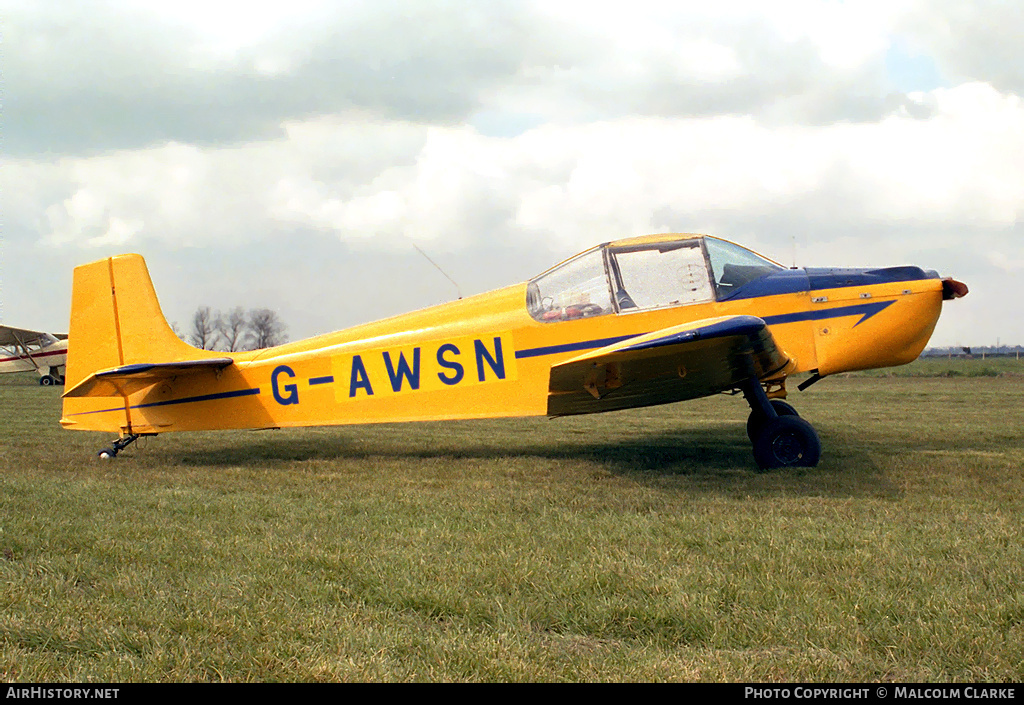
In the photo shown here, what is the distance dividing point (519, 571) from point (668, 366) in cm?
301

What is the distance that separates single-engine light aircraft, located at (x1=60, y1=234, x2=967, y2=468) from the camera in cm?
674

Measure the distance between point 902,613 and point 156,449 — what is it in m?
8.66

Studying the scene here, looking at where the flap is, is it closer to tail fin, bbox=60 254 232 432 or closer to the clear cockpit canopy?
the clear cockpit canopy

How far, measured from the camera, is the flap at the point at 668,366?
5.21 meters

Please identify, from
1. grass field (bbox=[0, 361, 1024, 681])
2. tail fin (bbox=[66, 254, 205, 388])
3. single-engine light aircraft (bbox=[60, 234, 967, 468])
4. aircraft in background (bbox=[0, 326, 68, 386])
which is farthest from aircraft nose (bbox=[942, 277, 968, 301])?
aircraft in background (bbox=[0, 326, 68, 386])

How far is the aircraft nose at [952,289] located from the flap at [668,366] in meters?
1.82

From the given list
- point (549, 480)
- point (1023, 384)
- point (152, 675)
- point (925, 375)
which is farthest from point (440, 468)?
point (925, 375)

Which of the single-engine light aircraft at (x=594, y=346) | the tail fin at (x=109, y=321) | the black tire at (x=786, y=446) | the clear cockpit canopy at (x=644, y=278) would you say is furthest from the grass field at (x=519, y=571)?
the clear cockpit canopy at (x=644, y=278)

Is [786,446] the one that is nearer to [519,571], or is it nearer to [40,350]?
[519,571]

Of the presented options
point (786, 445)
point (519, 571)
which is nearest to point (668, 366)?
point (786, 445)

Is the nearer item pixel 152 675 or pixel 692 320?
pixel 152 675

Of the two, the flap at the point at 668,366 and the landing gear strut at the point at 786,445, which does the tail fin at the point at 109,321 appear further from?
the landing gear strut at the point at 786,445
